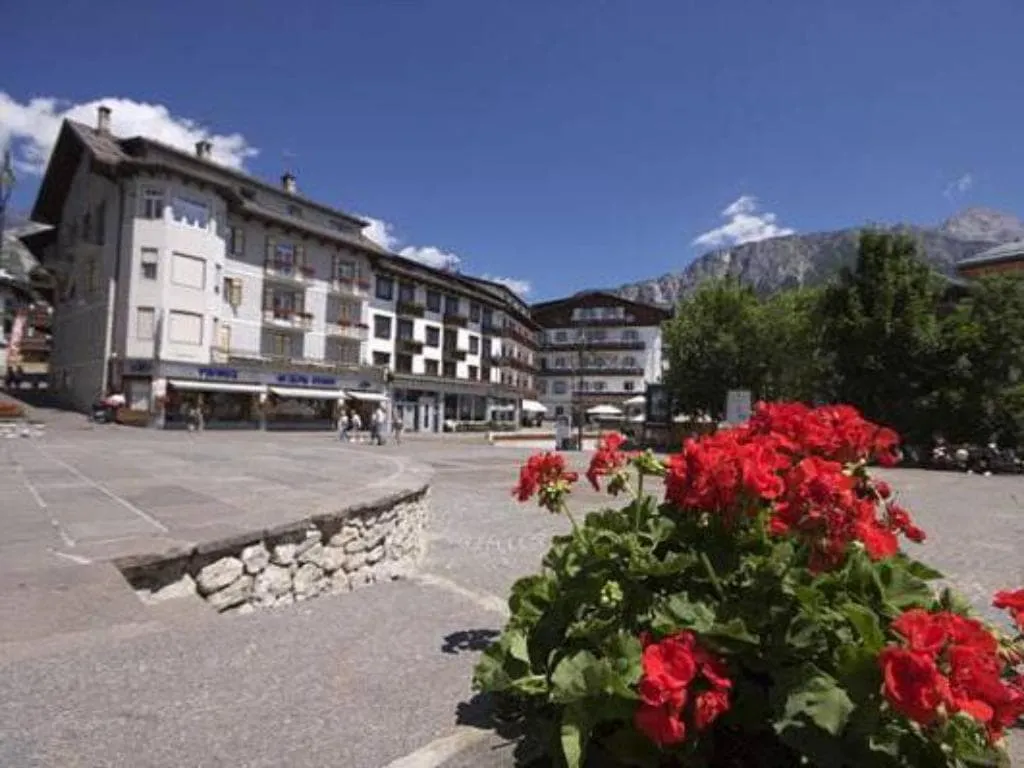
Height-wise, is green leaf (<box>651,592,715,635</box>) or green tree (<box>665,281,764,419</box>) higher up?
green tree (<box>665,281,764,419</box>)

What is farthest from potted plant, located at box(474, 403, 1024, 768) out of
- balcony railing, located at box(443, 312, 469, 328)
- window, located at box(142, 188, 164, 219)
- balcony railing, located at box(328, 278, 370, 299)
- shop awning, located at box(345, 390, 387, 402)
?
balcony railing, located at box(443, 312, 469, 328)

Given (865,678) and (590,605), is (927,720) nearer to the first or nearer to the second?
(865,678)

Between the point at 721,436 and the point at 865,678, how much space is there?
3.55 ft

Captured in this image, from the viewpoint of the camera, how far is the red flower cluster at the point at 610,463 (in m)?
3.48

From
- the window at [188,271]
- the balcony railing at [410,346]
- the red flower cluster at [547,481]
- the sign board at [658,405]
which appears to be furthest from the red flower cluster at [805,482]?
the balcony railing at [410,346]

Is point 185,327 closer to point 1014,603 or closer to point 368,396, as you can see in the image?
point 368,396

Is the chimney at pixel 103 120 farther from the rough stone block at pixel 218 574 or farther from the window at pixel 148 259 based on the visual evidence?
the rough stone block at pixel 218 574

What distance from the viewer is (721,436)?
3000 mm

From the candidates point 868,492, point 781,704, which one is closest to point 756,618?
point 781,704

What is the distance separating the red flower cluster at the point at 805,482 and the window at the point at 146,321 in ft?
129

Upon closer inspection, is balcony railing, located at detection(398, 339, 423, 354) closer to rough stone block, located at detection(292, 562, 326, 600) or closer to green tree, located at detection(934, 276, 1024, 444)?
green tree, located at detection(934, 276, 1024, 444)

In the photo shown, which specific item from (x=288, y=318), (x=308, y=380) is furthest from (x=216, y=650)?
(x=288, y=318)

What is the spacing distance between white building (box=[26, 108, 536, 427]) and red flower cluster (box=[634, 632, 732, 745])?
38394 mm

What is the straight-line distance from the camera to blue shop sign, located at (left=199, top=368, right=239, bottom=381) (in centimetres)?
3906
